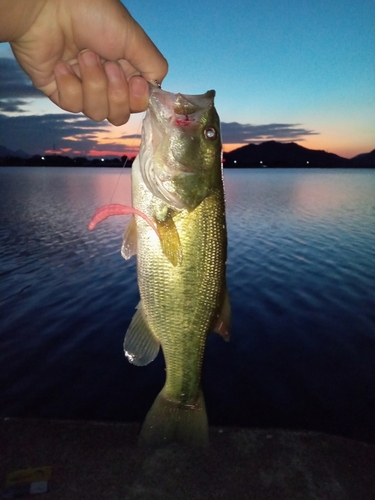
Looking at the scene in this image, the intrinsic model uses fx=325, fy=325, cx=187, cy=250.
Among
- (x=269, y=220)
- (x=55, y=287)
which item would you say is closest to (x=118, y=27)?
(x=55, y=287)

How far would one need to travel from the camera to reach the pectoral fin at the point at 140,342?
2322mm

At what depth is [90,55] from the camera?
2285 mm

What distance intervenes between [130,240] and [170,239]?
1.03 ft

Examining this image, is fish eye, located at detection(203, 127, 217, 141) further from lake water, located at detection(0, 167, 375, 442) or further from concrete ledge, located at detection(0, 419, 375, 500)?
concrete ledge, located at detection(0, 419, 375, 500)

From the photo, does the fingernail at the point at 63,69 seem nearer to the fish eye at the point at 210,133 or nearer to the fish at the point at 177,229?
the fish at the point at 177,229

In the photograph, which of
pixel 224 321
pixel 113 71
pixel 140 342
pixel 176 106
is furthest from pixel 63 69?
pixel 224 321

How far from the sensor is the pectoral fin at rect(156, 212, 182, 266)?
81.2 inches

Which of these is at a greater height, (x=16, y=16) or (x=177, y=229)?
(x=16, y=16)

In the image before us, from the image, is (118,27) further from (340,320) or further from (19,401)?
(340,320)

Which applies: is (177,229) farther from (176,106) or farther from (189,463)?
(189,463)

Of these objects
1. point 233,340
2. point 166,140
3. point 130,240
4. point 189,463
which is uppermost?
point 166,140

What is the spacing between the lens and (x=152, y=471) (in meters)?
3.42

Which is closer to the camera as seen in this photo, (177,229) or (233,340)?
(177,229)

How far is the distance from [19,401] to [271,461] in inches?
190
